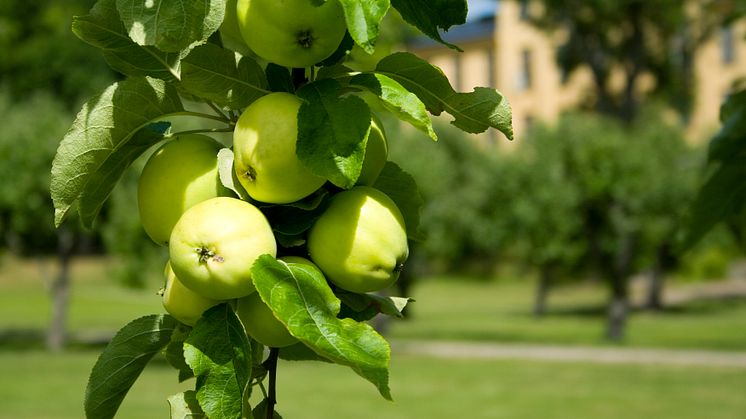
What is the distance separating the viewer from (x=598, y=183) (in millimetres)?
20828

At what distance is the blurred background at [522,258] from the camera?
1409 cm

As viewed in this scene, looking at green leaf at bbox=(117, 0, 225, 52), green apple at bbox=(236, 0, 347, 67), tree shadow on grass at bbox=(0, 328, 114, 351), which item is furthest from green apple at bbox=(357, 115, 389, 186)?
tree shadow on grass at bbox=(0, 328, 114, 351)

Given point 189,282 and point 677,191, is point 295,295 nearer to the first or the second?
point 189,282

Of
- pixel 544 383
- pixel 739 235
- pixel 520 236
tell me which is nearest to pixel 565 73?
pixel 520 236

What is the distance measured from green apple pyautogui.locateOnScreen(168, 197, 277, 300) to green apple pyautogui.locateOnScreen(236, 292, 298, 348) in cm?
4

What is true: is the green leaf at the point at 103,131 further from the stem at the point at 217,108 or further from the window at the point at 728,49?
the window at the point at 728,49

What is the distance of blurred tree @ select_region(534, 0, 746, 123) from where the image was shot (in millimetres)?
28328

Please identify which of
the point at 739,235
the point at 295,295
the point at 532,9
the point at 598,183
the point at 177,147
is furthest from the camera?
the point at 532,9

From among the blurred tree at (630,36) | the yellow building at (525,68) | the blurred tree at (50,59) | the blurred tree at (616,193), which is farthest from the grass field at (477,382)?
the yellow building at (525,68)

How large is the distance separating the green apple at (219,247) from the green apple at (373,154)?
14cm

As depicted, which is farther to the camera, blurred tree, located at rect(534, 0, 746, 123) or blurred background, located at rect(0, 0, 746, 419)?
blurred tree, located at rect(534, 0, 746, 123)

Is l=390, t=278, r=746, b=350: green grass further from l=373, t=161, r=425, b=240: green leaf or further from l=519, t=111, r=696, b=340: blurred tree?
l=373, t=161, r=425, b=240: green leaf

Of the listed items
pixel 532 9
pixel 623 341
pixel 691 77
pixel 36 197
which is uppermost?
pixel 532 9

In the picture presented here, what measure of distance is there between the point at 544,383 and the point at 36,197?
991 centimetres
